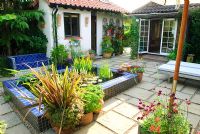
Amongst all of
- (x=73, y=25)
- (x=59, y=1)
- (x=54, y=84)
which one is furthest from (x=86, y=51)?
(x=54, y=84)

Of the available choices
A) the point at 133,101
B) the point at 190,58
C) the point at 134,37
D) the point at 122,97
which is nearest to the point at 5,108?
the point at 122,97

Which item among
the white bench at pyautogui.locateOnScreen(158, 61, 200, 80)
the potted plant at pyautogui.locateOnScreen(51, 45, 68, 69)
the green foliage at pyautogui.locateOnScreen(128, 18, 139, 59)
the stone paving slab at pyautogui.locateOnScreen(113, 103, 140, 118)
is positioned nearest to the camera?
the stone paving slab at pyautogui.locateOnScreen(113, 103, 140, 118)

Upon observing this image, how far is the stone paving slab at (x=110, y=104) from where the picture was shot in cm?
358

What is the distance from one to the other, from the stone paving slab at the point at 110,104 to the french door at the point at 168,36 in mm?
6213

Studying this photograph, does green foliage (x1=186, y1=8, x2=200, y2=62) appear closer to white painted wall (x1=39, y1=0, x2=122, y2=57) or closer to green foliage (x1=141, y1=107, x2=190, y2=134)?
white painted wall (x1=39, y1=0, x2=122, y2=57)

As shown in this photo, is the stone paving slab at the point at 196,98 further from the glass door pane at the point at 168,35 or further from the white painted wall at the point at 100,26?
the white painted wall at the point at 100,26

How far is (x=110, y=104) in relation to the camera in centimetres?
376

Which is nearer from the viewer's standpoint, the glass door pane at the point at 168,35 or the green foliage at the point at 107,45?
the glass door pane at the point at 168,35

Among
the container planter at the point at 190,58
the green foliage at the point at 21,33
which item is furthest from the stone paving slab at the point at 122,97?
the container planter at the point at 190,58

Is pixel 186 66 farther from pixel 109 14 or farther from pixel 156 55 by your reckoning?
pixel 109 14

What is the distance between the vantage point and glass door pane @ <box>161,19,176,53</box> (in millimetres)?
8742

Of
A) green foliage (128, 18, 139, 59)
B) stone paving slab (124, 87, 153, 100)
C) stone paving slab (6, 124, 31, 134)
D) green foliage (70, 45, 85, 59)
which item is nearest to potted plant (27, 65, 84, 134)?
stone paving slab (6, 124, 31, 134)

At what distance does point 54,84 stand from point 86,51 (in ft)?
20.9

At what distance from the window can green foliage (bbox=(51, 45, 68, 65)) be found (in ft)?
4.26
